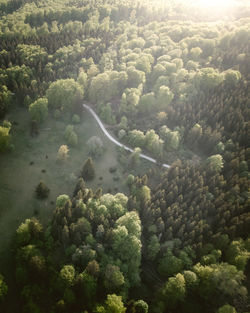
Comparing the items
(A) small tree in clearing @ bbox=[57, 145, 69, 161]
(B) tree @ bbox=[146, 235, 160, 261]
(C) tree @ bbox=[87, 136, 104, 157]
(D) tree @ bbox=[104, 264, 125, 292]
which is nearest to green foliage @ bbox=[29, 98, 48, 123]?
(A) small tree in clearing @ bbox=[57, 145, 69, 161]

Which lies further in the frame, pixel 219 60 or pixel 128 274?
pixel 219 60

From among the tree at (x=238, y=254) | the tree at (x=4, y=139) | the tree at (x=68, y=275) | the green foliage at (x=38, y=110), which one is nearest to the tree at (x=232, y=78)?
the tree at (x=238, y=254)

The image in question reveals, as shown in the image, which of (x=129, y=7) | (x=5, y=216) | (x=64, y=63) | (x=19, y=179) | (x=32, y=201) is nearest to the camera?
(x=5, y=216)

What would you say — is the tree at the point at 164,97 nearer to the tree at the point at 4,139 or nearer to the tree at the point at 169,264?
the tree at the point at 4,139

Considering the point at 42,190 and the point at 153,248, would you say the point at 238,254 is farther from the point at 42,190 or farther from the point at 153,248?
the point at 42,190

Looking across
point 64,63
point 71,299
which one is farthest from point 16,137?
point 71,299

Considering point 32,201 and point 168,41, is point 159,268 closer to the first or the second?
point 32,201

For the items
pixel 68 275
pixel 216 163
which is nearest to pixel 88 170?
pixel 68 275
